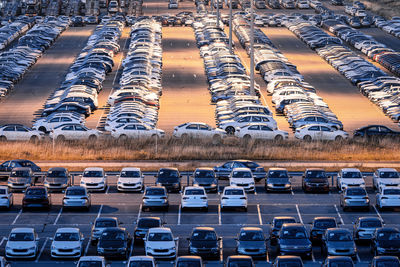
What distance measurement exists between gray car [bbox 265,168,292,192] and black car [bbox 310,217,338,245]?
33.9 ft

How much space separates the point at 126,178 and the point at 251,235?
47.8 feet

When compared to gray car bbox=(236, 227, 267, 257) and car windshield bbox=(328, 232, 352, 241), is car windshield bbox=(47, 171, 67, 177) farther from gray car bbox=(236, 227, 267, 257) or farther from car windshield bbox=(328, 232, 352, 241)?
car windshield bbox=(328, 232, 352, 241)

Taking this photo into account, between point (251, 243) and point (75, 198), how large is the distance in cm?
1193

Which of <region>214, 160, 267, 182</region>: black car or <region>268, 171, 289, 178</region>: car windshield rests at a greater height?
<region>214, 160, 267, 182</region>: black car

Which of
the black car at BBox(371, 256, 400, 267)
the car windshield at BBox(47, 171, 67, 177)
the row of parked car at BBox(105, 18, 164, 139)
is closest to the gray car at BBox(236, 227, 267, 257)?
the black car at BBox(371, 256, 400, 267)

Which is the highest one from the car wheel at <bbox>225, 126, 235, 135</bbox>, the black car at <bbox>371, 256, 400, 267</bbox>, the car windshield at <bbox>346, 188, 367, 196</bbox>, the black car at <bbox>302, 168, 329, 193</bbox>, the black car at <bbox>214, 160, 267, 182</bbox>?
the car wheel at <bbox>225, 126, 235, 135</bbox>

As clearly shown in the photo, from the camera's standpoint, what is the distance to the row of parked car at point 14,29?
4971 inches

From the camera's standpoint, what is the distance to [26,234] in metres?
44.8

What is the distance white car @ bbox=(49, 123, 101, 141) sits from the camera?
7175 centimetres

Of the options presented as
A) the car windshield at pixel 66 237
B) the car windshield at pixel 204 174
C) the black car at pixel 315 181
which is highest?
the car windshield at pixel 204 174

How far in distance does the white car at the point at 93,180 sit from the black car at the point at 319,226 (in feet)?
49.6

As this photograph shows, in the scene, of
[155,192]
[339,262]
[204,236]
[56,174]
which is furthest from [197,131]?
[339,262]

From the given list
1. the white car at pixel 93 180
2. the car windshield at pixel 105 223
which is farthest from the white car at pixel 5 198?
the car windshield at pixel 105 223

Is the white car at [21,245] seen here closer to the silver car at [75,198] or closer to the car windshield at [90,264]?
the car windshield at [90,264]
